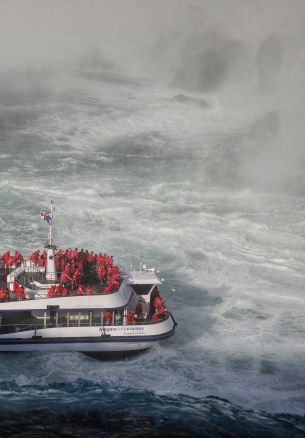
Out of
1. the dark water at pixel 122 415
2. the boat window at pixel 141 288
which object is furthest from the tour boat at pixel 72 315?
the dark water at pixel 122 415

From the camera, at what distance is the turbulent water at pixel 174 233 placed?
36094mm

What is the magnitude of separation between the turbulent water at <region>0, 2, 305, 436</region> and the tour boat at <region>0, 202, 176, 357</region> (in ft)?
3.30

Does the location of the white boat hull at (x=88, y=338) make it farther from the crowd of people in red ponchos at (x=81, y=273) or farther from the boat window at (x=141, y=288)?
the boat window at (x=141, y=288)

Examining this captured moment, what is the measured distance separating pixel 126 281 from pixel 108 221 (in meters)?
23.4

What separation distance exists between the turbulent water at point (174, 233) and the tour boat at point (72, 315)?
3.30 feet

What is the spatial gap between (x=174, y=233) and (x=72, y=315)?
24064mm

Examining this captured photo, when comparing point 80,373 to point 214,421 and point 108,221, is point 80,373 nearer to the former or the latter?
point 214,421

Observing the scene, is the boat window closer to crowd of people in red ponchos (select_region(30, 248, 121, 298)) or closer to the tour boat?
the tour boat

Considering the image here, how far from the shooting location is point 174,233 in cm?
6372

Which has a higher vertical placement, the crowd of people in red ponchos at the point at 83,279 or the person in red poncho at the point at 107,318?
the crowd of people in red ponchos at the point at 83,279

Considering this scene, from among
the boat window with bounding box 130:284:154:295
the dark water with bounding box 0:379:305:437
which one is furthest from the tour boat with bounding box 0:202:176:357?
the dark water with bounding box 0:379:305:437

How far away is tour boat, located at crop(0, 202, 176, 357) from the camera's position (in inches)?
1586

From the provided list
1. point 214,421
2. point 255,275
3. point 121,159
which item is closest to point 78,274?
point 214,421

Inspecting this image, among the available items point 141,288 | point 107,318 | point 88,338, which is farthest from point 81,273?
point 88,338
